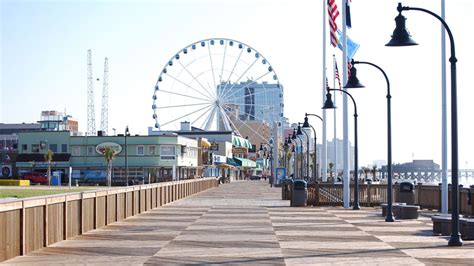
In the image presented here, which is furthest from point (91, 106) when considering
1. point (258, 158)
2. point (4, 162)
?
point (4, 162)

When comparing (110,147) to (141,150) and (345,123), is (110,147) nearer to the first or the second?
(141,150)

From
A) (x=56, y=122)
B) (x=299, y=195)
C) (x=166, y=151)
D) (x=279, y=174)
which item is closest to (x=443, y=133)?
(x=299, y=195)

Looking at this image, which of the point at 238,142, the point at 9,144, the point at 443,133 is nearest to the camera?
the point at 443,133

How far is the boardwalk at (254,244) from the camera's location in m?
15.1

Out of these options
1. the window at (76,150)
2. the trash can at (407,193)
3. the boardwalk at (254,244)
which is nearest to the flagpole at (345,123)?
the trash can at (407,193)

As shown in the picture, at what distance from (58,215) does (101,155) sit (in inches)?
2946

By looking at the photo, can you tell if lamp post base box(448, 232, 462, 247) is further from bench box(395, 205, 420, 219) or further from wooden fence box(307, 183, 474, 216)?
wooden fence box(307, 183, 474, 216)

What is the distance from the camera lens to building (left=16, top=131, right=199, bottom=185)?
299 ft

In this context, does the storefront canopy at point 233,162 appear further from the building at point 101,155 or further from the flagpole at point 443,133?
the flagpole at point 443,133

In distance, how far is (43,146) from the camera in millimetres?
94562

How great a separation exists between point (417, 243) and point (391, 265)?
4.49 meters

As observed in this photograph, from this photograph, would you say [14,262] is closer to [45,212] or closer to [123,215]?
[45,212]

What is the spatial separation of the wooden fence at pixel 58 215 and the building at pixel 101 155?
200ft

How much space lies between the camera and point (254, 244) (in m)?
17.9
